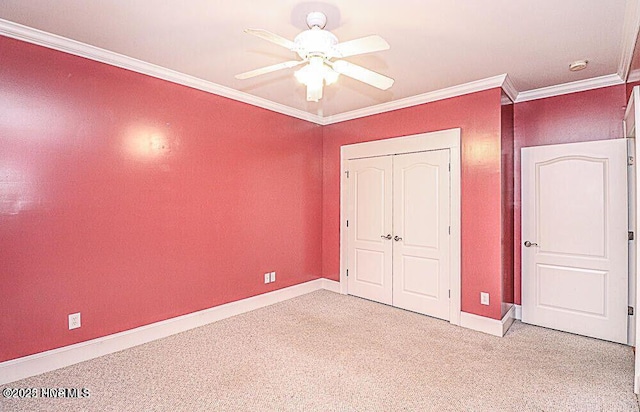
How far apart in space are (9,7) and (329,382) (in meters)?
3.39

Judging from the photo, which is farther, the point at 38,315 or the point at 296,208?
the point at 296,208

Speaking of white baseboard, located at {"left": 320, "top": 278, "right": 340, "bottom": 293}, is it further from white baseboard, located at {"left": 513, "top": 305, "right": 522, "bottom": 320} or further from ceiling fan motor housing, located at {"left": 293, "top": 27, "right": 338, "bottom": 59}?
ceiling fan motor housing, located at {"left": 293, "top": 27, "right": 338, "bottom": 59}

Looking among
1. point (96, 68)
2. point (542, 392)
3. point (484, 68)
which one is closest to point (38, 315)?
point (96, 68)

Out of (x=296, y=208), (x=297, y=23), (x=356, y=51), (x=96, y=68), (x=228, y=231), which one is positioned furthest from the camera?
(x=296, y=208)

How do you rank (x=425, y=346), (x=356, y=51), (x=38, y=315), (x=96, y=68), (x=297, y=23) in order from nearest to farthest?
(x=356, y=51) < (x=297, y=23) < (x=38, y=315) < (x=96, y=68) < (x=425, y=346)

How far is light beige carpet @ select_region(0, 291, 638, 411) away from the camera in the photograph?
7.43ft

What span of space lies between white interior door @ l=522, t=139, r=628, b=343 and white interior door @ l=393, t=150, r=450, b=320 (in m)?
0.89

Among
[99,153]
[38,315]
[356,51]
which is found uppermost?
[356,51]

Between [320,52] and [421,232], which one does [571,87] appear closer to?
[421,232]

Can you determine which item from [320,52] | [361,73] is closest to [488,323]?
[361,73]

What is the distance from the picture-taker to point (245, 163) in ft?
13.4

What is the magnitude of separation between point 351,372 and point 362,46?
236cm

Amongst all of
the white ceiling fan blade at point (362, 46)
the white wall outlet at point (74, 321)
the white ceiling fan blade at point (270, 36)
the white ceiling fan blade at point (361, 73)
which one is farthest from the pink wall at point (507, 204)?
the white wall outlet at point (74, 321)

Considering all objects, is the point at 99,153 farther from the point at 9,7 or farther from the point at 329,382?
the point at 329,382
